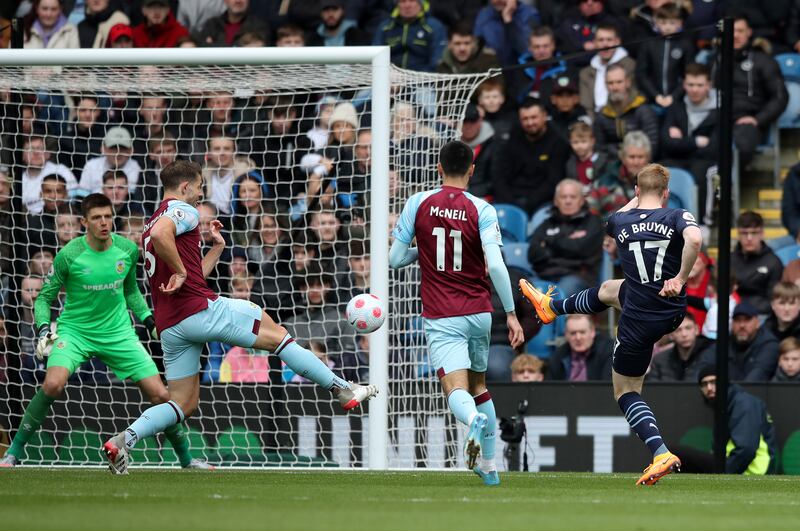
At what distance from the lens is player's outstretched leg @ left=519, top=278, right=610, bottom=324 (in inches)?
385

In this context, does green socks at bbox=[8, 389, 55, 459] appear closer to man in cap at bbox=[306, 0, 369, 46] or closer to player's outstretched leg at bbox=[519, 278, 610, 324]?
player's outstretched leg at bbox=[519, 278, 610, 324]

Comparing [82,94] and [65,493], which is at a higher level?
[82,94]

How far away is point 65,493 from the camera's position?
7.81 metres

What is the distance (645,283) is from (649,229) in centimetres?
38

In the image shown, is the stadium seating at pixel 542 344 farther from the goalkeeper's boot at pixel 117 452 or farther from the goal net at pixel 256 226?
the goalkeeper's boot at pixel 117 452

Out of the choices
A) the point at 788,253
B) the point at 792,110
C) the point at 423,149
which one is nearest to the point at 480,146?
the point at 423,149

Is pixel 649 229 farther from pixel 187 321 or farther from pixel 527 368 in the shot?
pixel 527 368

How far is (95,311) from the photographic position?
11.0 m

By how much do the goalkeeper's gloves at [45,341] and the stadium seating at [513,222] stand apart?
5.65 metres

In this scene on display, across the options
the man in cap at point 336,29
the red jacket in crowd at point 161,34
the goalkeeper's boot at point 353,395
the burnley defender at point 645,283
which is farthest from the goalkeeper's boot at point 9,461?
the man in cap at point 336,29

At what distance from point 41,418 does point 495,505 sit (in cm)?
493

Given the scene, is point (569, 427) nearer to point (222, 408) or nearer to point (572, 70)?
point (222, 408)

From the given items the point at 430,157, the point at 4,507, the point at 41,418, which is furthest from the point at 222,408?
the point at 4,507

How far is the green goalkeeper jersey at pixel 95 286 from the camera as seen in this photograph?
10.9 metres
